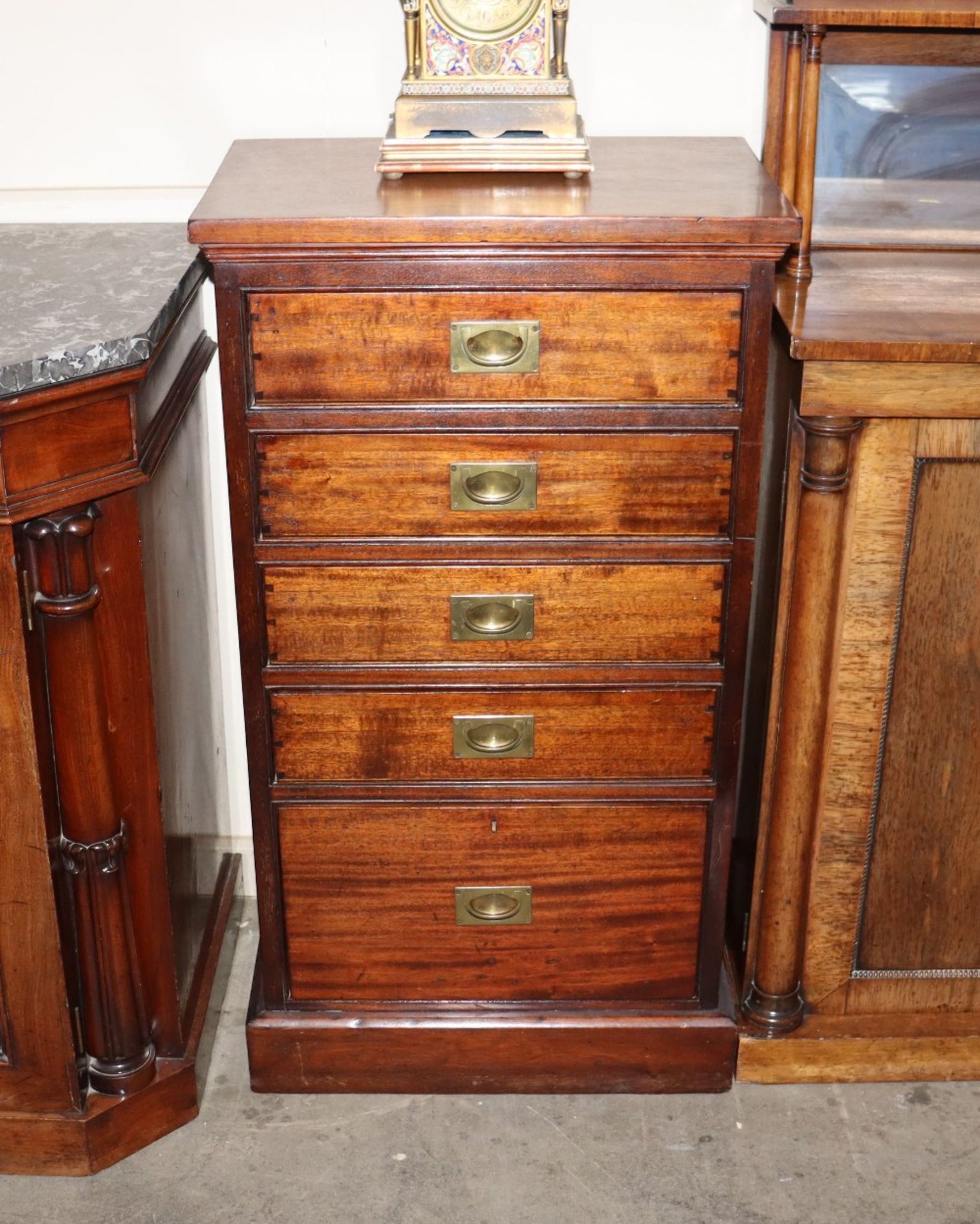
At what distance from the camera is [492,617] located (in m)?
2.03

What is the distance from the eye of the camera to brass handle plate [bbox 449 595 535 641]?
202 centimetres

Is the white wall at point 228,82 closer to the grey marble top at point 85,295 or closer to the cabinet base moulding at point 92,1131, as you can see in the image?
the grey marble top at point 85,295

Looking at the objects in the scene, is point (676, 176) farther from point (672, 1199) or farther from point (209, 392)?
point (672, 1199)

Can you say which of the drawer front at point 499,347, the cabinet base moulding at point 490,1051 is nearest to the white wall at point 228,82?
the drawer front at point 499,347

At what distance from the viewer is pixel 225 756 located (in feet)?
8.86

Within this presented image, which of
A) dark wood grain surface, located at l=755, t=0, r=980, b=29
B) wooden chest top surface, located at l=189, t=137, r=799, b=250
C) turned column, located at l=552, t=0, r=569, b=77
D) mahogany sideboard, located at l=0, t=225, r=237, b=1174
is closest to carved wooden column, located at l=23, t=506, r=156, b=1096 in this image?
mahogany sideboard, located at l=0, t=225, r=237, b=1174

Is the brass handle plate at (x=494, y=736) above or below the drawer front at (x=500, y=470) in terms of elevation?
below

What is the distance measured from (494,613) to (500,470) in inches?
8.0

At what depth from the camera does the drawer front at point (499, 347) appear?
6.11 feet

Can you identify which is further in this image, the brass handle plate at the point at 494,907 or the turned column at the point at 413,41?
the brass handle plate at the point at 494,907

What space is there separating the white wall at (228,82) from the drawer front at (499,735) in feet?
2.84

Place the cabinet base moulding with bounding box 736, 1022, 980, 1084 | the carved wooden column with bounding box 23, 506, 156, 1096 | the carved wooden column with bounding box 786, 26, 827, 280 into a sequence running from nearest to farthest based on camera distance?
the carved wooden column with bounding box 23, 506, 156, 1096 → the carved wooden column with bounding box 786, 26, 827, 280 → the cabinet base moulding with bounding box 736, 1022, 980, 1084

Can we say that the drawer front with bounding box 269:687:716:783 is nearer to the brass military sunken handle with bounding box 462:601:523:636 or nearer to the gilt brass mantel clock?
the brass military sunken handle with bounding box 462:601:523:636

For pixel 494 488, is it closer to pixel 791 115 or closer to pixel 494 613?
pixel 494 613
